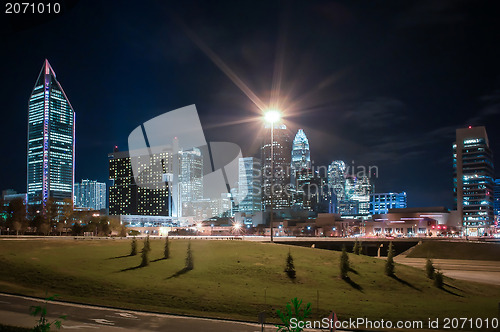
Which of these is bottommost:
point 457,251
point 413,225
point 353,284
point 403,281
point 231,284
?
point 413,225

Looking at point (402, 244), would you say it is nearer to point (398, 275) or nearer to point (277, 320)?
point (398, 275)

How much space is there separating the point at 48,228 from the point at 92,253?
1791 inches

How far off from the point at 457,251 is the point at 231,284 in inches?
2286

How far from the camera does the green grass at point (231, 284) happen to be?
72.5 ft

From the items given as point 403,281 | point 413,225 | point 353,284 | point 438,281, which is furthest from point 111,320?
point 413,225

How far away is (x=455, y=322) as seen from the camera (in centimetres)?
2033

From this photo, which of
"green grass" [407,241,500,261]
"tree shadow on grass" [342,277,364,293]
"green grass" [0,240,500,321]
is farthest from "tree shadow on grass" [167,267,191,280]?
"green grass" [407,241,500,261]

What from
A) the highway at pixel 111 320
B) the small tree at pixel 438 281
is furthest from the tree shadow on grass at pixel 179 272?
the small tree at pixel 438 281

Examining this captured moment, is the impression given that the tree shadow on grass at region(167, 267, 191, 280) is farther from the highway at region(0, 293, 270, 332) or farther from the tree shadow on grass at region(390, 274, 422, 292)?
the tree shadow on grass at region(390, 274, 422, 292)

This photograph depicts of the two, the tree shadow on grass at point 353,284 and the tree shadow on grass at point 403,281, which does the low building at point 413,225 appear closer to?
the tree shadow on grass at point 403,281

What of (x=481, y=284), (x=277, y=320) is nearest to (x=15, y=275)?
(x=277, y=320)

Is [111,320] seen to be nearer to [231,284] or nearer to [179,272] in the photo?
[231,284]

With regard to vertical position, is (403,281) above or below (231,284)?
below

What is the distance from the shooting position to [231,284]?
27.0 m
